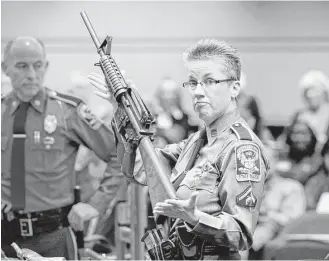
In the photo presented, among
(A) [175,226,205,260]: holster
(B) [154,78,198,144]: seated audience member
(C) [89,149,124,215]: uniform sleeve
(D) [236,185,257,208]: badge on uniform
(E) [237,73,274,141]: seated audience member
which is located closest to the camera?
(D) [236,185,257,208]: badge on uniform

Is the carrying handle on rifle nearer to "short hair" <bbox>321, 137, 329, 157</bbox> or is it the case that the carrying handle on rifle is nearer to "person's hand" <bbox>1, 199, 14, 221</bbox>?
"person's hand" <bbox>1, 199, 14, 221</bbox>

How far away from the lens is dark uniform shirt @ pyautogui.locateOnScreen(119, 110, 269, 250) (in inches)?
84.4

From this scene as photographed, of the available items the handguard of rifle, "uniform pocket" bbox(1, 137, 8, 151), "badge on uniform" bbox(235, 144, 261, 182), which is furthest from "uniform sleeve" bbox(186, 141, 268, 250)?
"uniform pocket" bbox(1, 137, 8, 151)

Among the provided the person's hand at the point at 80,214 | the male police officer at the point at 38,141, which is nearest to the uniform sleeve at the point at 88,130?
the male police officer at the point at 38,141

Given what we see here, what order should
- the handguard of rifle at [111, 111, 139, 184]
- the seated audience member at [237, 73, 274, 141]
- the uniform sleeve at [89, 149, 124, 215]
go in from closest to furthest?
the handguard of rifle at [111, 111, 139, 184] → the uniform sleeve at [89, 149, 124, 215] → the seated audience member at [237, 73, 274, 141]

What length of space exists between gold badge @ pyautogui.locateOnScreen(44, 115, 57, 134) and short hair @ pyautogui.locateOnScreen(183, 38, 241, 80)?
4.35ft

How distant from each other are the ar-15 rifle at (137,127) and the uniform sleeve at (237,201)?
12 cm

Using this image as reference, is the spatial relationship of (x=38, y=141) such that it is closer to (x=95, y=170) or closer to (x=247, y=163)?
(x=95, y=170)

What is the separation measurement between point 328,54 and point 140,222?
1.06 meters

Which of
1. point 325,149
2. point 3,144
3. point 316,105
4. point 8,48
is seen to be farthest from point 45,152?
point 316,105

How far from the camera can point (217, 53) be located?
2238 mm

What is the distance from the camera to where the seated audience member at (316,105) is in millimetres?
4422

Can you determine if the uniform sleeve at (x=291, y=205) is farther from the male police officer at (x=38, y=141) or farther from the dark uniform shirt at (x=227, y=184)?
the dark uniform shirt at (x=227, y=184)

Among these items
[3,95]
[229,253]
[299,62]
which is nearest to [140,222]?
[3,95]
